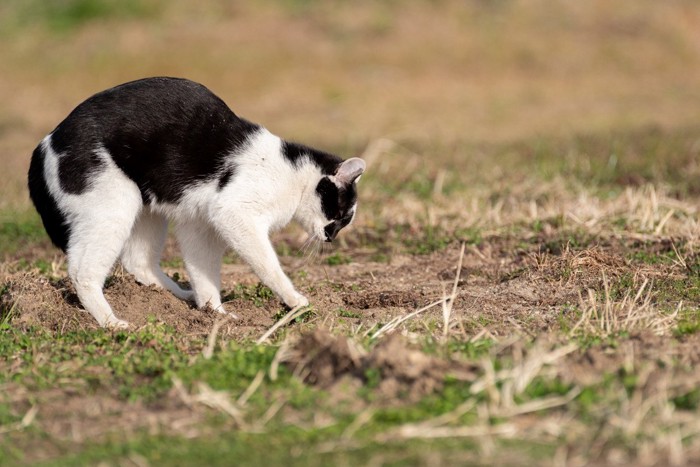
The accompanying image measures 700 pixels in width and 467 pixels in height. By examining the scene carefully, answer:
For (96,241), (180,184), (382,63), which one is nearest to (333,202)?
(180,184)

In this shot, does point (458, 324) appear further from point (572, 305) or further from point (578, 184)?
point (578, 184)

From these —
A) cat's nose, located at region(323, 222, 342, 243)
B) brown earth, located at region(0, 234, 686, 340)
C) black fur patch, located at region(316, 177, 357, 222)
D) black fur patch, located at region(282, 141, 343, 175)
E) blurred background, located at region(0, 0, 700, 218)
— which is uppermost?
black fur patch, located at region(282, 141, 343, 175)

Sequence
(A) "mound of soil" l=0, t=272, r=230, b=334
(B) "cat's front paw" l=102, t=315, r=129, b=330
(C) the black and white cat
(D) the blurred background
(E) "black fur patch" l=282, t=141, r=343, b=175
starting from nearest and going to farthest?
(B) "cat's front paw" l=102, t=315, r=129, b=330, (A) "mound of soil" l=0, t=272, r=230, b=334, (C) the black and white cat, (E) "black fur patch" l=282, t=141, r=343, b=175, (D) the blurred background

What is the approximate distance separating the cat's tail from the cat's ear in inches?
63.4

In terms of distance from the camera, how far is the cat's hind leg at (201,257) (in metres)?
5.94

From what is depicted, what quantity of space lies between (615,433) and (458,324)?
5.36 ft

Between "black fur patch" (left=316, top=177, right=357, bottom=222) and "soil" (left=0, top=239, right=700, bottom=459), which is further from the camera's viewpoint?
"black fur patch" (left=316, top=177, right=357, bottom=222)

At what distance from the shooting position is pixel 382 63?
16.2 meters

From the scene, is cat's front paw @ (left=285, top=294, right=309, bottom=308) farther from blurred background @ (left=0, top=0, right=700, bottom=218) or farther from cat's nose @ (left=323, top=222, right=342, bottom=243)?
blurred background @ (left=0, top=0, right=700, bottom=218)

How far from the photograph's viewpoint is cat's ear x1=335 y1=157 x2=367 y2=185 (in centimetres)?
588

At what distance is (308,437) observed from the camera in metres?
3.57

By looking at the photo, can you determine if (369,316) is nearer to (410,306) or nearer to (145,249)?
(410,306)

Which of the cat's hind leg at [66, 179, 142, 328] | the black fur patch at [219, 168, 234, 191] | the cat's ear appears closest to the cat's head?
the cat's ear

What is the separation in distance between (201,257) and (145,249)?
0.43m
